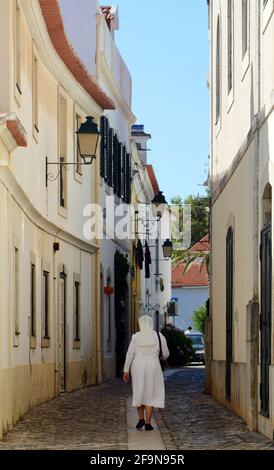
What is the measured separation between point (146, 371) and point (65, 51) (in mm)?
8787

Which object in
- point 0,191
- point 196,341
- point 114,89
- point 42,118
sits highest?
point 114,89

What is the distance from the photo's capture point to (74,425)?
19250mm

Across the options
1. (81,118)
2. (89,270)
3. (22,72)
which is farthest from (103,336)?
(22,72)

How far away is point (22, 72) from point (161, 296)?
45.3m

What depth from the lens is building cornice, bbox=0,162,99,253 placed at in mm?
18227

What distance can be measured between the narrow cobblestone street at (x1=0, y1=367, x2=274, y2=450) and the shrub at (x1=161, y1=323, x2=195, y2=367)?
66.4 ft

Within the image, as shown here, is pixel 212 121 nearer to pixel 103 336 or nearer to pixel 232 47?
pixel 232 47

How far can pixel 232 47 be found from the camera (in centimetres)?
2347

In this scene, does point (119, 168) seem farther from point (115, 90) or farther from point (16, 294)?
point (16, 294)

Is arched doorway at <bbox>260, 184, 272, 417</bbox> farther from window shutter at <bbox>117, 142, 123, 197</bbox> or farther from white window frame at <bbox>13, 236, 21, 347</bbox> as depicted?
window shutter at <bbox>117, 142, 123, 197</bbox>

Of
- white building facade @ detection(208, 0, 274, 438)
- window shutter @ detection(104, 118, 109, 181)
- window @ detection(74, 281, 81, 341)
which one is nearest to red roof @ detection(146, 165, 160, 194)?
window shutter @ detection(104, 118, 109, 181)

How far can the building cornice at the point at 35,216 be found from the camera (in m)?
18.2

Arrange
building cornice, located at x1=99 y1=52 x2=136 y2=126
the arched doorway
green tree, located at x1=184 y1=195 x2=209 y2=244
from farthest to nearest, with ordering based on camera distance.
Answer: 1. green tree, located at x1=184 y1=195 x2=209 y2=244
2. building cornice, located at x1=99 y1=52 x2=136 y2=126
3. the arched doorway

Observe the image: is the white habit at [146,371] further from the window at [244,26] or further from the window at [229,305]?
the window at [244,26]
